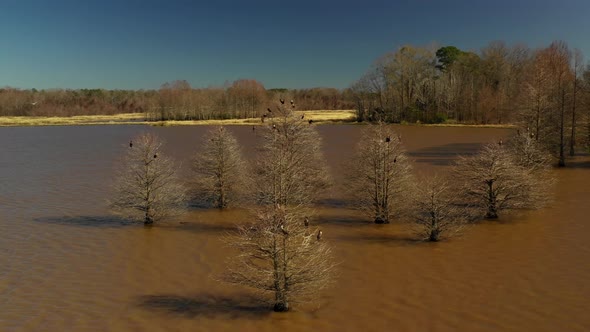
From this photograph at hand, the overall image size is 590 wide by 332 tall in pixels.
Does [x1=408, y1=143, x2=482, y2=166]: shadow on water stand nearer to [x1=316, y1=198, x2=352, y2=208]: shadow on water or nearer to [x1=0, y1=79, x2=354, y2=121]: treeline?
[x1=316, y1=198, x2=352, y2=208]: shadow on water

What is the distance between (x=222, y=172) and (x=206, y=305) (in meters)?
14.2

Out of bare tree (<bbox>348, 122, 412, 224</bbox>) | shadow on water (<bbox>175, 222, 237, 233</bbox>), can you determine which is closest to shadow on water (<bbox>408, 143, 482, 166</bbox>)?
bare tree (<bbox>348, 122, 412, 224</bbox>)

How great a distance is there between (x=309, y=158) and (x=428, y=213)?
35.6ft

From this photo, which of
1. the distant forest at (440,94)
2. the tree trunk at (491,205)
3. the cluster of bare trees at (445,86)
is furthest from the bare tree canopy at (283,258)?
the cluster of bare trees at (445,86)

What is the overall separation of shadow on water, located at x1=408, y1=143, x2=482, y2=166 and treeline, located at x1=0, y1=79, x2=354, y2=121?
45966mm

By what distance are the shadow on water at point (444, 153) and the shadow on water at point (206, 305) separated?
3393 cm

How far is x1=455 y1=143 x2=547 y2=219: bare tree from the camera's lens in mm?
26109

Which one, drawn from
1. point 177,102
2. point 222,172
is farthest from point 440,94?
point 222,172

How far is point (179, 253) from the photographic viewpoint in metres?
21.8

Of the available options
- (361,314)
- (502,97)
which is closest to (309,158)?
(361,314)

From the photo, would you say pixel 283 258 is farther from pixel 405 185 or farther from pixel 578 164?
pixel 578 164

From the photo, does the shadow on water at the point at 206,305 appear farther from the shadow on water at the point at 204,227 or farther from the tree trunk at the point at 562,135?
the tree trunk at the point at 562,135

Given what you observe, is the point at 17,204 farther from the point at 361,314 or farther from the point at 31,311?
the point at 361,314

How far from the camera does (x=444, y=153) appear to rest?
2128 inches
